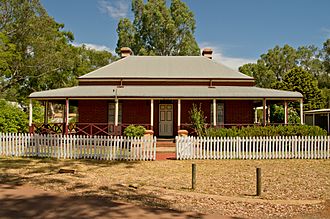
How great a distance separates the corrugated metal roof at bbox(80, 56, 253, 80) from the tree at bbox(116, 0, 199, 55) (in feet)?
48.1

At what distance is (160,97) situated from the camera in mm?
17641

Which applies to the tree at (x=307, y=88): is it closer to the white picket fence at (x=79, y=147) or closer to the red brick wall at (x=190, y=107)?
the red brick wall at (x=190, y=107)

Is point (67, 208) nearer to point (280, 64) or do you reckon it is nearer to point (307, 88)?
point (307, 88)

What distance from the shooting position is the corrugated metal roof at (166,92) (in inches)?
698

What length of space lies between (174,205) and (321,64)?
205ft

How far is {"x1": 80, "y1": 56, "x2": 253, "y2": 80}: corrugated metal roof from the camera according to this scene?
21.3 metres

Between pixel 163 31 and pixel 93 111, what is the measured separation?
22.6 metres

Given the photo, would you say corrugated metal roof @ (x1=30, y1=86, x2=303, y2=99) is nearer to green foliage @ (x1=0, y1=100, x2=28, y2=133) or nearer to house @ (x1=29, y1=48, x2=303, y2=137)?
house @ (x1=29, y1=48, x2=303, y2=137)

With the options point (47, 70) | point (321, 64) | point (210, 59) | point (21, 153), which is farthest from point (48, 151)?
point (321, 64)

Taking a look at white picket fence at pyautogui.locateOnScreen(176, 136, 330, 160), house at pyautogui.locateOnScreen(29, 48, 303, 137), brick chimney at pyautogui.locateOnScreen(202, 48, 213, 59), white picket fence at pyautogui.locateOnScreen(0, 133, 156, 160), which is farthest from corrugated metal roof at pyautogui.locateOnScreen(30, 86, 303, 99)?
brick chimney at pyautogui.locateOnScreen(202, 48, 213, 59)

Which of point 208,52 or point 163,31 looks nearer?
point 208,52

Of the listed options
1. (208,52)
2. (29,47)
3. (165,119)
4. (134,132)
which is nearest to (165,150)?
(134,132)

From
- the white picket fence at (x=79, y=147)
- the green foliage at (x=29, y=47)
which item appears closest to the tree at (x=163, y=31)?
the green foliage at (x=29, y=47)

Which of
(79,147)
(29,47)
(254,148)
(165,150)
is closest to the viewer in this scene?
(79,147)
